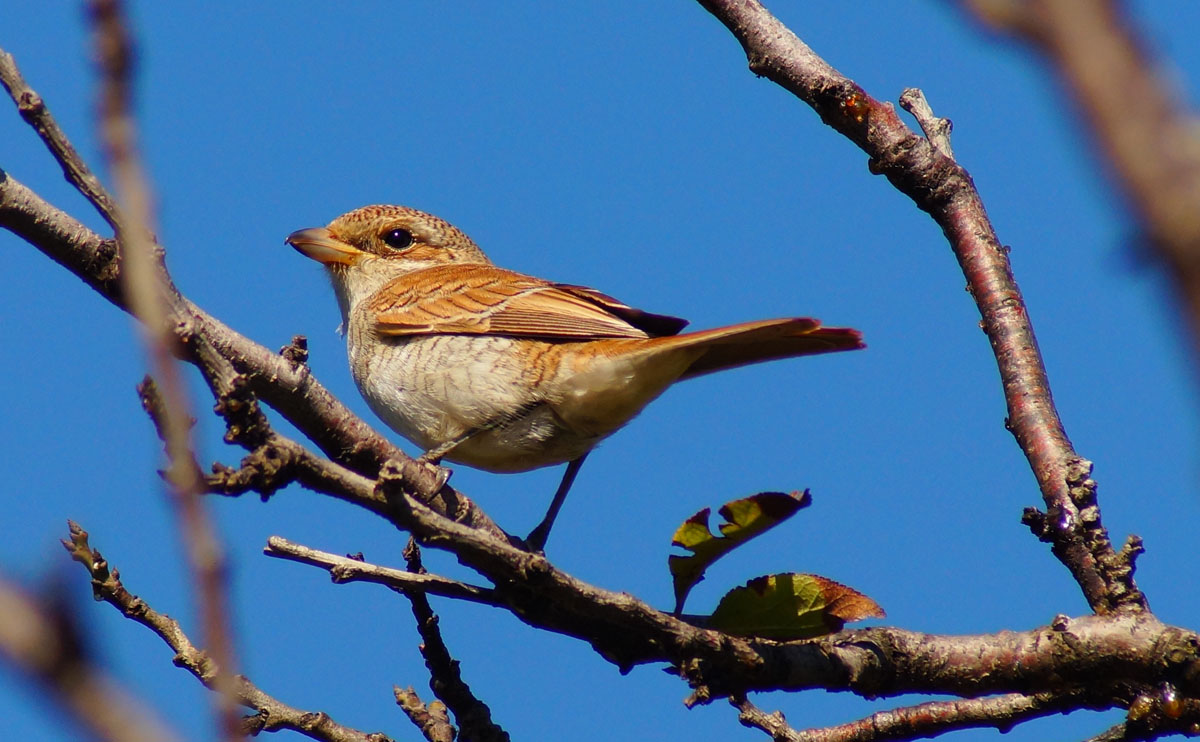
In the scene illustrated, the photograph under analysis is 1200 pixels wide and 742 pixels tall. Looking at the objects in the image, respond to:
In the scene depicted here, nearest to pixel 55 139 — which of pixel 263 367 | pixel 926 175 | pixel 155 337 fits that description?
pixel 155 337

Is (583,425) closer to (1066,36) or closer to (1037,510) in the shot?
(1037,510)

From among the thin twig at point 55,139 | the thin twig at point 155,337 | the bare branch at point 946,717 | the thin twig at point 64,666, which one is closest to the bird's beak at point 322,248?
the bare branch at point 946,717

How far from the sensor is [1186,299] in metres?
0.65

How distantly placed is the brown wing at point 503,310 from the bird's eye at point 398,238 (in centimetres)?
88

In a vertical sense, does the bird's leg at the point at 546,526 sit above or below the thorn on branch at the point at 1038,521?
above

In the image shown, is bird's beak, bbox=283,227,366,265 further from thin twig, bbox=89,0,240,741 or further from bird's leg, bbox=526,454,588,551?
thin twig, bbox=89,0,240,741

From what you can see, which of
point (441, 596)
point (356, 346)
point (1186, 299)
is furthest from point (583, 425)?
point (1186, 299)

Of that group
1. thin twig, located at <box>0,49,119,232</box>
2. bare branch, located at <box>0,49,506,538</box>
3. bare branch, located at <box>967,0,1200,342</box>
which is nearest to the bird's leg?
bare branch, located at <box>0,49,506,538</box>

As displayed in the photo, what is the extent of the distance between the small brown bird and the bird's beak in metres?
1.01

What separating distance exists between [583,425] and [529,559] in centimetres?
221

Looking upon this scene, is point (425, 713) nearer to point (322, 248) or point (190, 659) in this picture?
point (190, 659)

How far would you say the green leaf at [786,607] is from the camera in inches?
147

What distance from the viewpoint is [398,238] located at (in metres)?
7.50

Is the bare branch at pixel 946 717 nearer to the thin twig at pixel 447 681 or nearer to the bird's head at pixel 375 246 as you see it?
the thin twig at pixel 447 681
